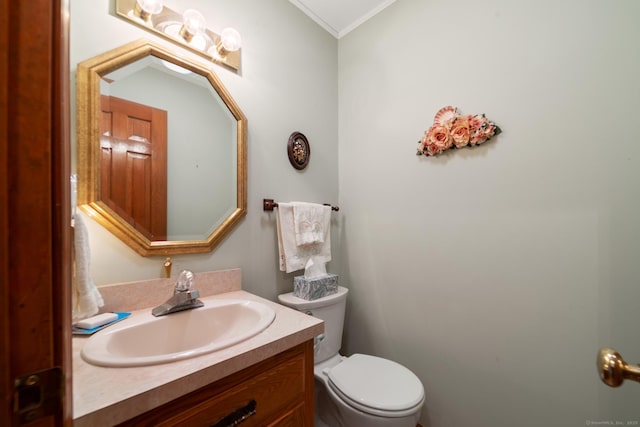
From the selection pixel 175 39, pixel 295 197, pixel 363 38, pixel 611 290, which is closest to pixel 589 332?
pixel 611 290

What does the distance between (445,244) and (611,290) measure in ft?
1.88

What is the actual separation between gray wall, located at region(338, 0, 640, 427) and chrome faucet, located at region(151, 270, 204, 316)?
1.02m

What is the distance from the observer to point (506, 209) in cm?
113

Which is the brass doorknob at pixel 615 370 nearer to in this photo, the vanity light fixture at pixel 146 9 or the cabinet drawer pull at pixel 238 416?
the cabinet drawer pull at pixel 238 416

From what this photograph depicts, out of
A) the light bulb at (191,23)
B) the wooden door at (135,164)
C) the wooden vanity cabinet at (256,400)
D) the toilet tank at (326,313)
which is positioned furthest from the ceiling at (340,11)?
the wooden vanity cabinet at (256,400)

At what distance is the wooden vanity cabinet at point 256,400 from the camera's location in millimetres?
557

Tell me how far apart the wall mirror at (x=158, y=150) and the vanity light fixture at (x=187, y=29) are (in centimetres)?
8

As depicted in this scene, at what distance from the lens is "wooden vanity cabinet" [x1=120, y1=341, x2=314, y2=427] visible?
1.83 ft

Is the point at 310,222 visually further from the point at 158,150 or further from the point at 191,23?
the point at 191,23

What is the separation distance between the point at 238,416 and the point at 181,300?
45 cm

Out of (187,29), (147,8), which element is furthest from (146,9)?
(187,29)

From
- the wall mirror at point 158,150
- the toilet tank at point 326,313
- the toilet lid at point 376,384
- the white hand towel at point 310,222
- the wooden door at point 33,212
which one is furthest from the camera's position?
the white hand towel at point 310,222

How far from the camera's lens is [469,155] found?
1229 mm

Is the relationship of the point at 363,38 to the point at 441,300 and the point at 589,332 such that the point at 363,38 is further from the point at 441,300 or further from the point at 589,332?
the point at 589,332
